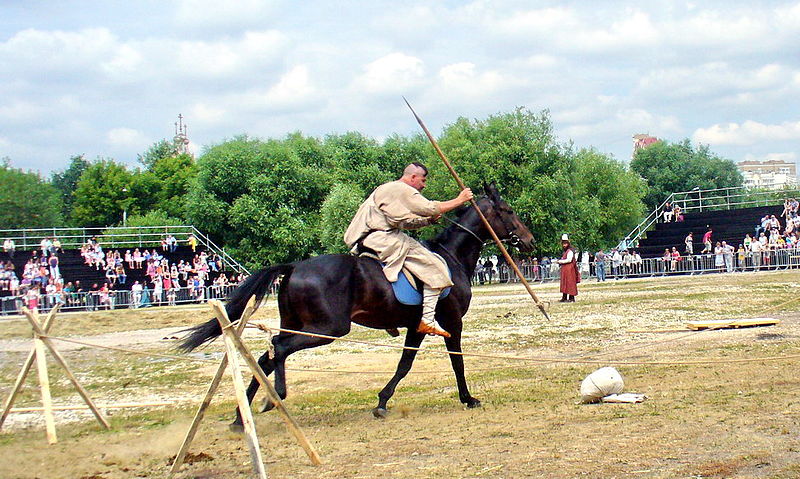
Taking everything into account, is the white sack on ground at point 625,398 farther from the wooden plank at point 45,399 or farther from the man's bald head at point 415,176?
the wooden plank at point 45,399

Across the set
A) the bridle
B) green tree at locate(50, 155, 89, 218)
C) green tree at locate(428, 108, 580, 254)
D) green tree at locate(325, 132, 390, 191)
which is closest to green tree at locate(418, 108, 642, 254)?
green tree at locate(428, 108, 580, 254)

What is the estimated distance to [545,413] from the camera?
9219 millimetres

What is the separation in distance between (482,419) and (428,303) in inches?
60.2

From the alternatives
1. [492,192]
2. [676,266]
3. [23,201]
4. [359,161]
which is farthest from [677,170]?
[492,192]

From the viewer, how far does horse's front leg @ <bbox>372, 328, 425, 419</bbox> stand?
31.9ft

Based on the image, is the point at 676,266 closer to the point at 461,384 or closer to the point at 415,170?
the point at 461,384

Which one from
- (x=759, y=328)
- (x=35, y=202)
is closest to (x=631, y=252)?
(x=759, y=328)

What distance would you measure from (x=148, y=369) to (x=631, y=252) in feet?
142

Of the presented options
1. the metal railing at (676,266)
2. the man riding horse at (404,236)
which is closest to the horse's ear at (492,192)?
the man riding horse at (404,236)

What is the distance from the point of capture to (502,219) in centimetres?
1134

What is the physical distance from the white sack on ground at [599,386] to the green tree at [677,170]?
98.8m

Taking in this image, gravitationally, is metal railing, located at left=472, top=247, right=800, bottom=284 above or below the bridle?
below

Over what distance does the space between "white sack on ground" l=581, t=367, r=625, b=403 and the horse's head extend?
2.43 metres

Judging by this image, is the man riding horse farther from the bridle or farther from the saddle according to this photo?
the bridle
